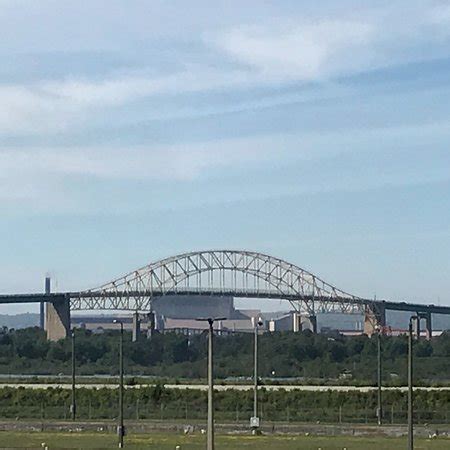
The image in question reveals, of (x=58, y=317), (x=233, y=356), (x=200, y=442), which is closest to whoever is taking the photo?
(x=200, y=442)

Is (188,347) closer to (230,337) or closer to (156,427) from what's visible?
(230,337)

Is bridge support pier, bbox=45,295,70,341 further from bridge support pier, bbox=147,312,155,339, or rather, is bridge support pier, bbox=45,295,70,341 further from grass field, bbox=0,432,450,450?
grass field, bbox=0,432,450,450

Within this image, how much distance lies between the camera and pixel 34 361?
155250 mm

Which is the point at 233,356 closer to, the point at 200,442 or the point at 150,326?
the point at 150,326

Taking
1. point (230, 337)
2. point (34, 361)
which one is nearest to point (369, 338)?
point (230, 337)

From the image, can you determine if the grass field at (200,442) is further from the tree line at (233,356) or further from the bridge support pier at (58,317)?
the bridge support pier at (58,317)

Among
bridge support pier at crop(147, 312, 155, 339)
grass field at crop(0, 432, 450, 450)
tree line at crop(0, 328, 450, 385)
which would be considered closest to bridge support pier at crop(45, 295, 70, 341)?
tree line at crop(0, 328, 450, 385)

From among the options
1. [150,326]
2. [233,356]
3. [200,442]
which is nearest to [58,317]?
[150,326]

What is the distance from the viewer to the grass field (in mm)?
59812

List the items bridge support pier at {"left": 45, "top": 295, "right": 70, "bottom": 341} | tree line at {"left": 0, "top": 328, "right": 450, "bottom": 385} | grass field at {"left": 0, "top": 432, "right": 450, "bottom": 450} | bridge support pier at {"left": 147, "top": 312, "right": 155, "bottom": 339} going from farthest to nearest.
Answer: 1. bridge support pier at {"left": 45, "top": 295, "right": 70, "bottom": 341}
2. bridge support pier at {"left": 147, "top": 312, "right": 155, "bottom": 339}
3. tree line at {"left": 0, "top": 328, "right": 450, "bottom": 385}
4. grass field at {"left": 0, "top": 432, "right": 450, "bottom": 450}

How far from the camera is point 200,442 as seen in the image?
208ft

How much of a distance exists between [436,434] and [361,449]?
509 inches

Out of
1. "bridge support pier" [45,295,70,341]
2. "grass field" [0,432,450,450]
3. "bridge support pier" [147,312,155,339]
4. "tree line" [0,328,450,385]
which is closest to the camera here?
"grass field" [0,432,450,450]

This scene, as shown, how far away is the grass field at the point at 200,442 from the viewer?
59.8 m
